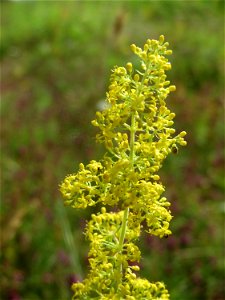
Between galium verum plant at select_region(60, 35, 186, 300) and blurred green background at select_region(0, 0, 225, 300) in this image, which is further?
blurred green background at select_region(0, 0, 225, 300)

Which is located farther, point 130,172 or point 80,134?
point 80,134

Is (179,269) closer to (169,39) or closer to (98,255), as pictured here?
(98,255)

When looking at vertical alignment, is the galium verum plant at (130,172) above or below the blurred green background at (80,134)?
below

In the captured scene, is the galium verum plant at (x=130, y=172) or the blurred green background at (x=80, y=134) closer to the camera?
the galium verum plant at (x=130, y=172)

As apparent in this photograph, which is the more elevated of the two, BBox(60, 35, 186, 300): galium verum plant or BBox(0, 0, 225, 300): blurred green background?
BBox(0, 0, 225, 300): blurred green background

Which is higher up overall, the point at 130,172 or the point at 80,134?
the point at 80,134
